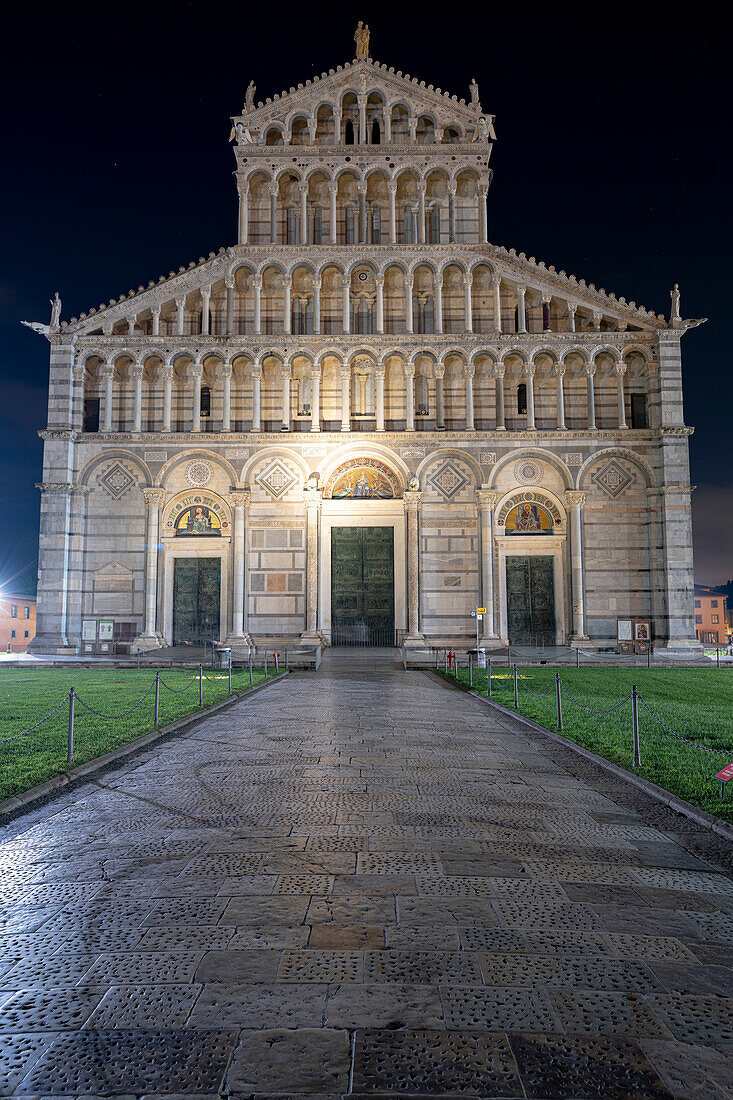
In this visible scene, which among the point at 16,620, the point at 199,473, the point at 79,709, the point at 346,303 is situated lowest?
the point at 79,709

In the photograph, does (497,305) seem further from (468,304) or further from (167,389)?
(167,389)

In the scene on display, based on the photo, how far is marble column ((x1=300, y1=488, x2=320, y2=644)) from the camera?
92.1 feet

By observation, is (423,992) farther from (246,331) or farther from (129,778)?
(246,331)

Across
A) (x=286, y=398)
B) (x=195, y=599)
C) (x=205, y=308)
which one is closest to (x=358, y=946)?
(x=195, y=599)

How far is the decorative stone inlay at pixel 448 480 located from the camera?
28.8 metres

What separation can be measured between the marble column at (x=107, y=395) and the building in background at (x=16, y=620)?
3703 cm

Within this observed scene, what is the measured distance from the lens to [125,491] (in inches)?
1139

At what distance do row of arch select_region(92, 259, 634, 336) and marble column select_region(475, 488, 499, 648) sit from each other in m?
7.06

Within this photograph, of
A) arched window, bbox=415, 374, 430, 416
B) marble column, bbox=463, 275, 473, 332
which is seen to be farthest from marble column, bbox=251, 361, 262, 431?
marble column, bbox=463, 275, 473, 332

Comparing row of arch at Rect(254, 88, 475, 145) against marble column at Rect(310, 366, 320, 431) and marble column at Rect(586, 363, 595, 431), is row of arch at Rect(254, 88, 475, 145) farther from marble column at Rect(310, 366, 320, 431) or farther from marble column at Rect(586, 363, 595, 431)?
marble column at Rect(586, 363, 595, 431)

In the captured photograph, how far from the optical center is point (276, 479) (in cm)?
2892

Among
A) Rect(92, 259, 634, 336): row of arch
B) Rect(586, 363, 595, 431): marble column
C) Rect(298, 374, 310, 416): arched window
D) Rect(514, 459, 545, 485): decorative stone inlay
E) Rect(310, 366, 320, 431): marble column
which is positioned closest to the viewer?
Rect(586, 363, 595, 431): marble column

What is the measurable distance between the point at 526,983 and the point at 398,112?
35366 millimetres

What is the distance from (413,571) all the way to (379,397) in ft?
24.2
